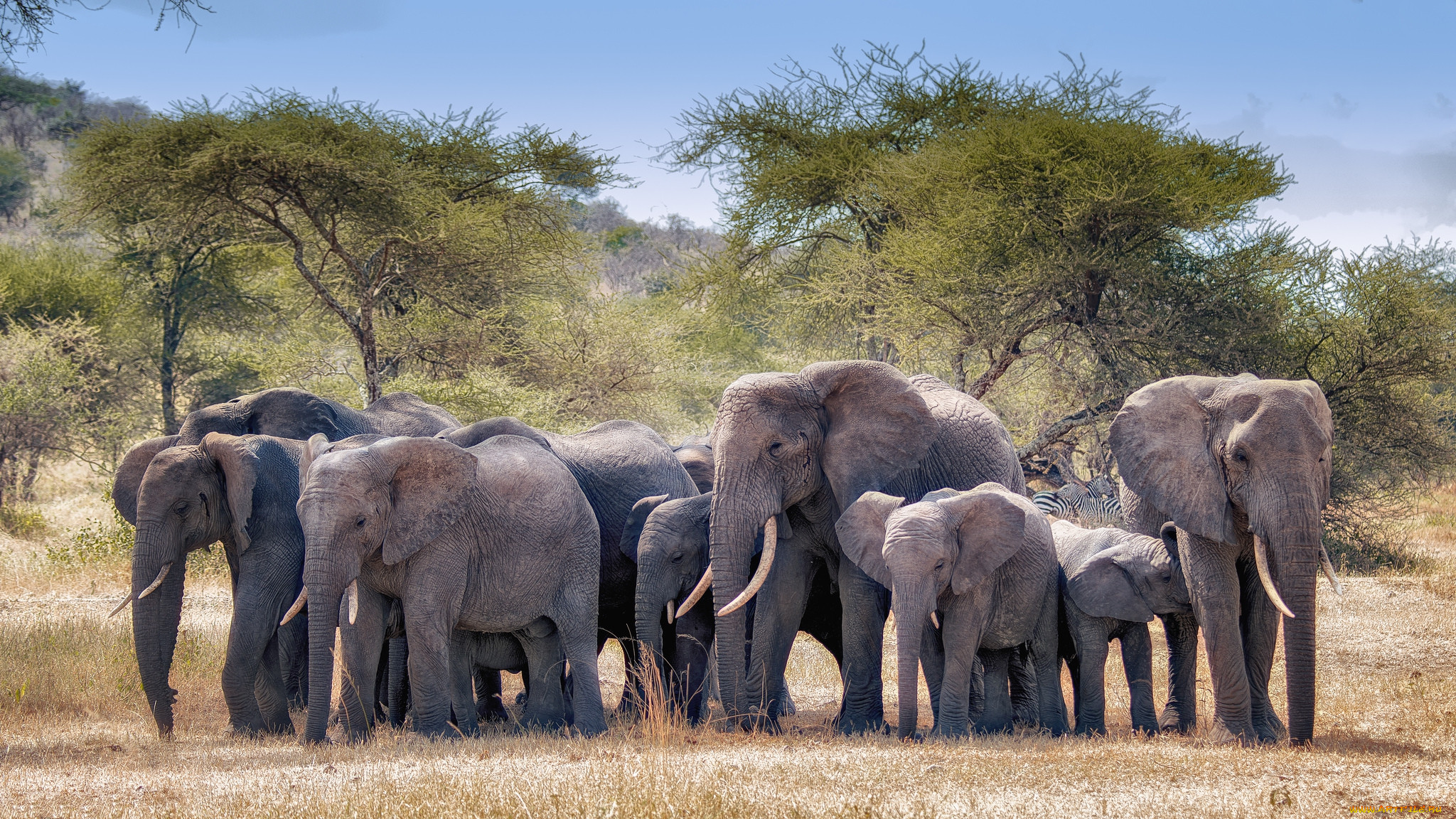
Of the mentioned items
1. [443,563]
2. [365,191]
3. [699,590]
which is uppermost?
[365,191]

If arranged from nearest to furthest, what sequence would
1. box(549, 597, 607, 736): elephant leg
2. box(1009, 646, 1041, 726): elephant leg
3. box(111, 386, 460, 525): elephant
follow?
1. box(549, 597, 607, 736): elephant leg
2. box(1009, 646, 1041, 726): elephant leg
3. box(111, 386, 460, 525): elephant

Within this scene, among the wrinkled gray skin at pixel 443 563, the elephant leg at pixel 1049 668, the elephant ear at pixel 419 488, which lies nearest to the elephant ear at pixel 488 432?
the wrinkled gray skin at pixel 443 563

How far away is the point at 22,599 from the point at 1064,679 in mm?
11842

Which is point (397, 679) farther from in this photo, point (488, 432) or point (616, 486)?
point (616, 486)

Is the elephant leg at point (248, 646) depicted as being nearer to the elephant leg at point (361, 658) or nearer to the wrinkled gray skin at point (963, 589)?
the elephant leg at point (361, 658)

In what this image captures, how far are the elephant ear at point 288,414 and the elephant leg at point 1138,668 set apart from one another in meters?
6.31

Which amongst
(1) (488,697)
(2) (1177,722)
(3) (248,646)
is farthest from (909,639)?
(3) (248,646)

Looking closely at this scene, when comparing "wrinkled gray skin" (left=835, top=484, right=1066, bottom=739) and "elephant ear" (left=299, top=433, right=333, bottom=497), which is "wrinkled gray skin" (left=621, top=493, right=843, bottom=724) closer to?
"wrinkled gray skin" (left=835, top=484, right=1066, bottom=739)

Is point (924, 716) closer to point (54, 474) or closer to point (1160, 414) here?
point (1160, 414)

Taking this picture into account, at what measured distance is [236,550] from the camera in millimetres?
9008

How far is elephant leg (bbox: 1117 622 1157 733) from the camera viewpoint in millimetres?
8227

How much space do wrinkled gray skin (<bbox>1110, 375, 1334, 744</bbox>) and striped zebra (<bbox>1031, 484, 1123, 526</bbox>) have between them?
36.8 feet

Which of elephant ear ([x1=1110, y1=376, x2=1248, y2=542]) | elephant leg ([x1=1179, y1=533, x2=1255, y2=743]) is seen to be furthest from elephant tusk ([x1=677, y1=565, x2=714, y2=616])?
elephant leg ([x1=1179, y1=533, x2=1255, y2=743])

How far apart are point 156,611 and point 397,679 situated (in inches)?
69.1
